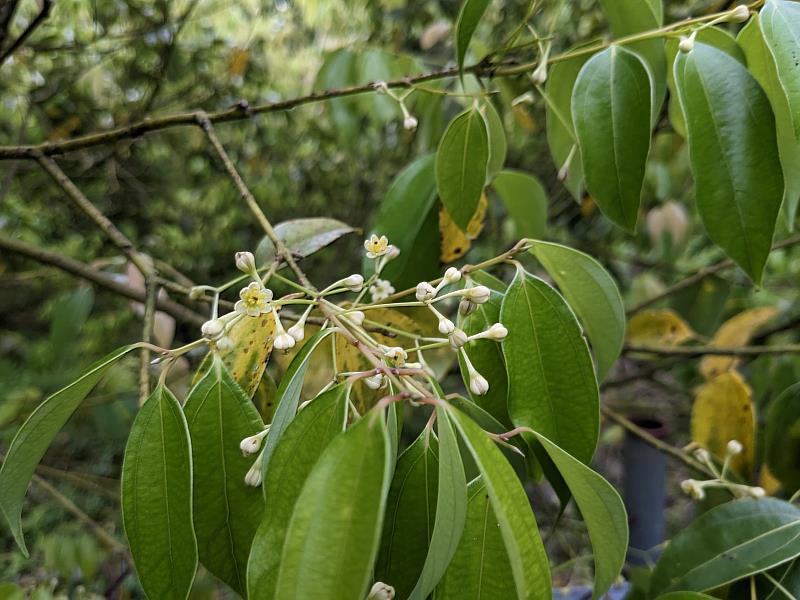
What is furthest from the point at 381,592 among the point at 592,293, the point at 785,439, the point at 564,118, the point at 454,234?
the point at 785,439

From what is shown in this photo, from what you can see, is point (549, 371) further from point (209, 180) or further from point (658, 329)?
point (209, 180)

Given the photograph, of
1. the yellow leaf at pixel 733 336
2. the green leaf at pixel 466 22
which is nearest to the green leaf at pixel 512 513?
the green leaf at pixel 466 22

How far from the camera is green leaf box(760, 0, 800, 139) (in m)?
0.40

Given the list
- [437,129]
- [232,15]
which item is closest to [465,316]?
[437,129]

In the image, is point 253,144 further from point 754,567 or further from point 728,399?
point 754,567

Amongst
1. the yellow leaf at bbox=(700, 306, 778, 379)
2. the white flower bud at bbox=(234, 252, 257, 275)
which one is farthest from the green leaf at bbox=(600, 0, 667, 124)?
the yellow leaf at bbox=(700, 306, 778, 379)

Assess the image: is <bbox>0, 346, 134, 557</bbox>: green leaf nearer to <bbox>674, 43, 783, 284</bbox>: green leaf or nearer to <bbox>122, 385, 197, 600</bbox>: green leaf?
<bbox>122, 385, 197, 600</bbox>: green leaf

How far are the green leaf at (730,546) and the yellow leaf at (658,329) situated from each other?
59 cm

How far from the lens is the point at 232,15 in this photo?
243cm

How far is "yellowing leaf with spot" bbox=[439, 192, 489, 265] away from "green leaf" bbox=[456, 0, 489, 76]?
0.17 m

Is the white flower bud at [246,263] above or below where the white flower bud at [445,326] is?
above

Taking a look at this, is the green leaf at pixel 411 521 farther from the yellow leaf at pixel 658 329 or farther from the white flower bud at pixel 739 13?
the yellow leaf at pixel 658 329

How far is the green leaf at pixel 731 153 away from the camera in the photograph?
45 cm

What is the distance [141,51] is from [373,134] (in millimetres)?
697
